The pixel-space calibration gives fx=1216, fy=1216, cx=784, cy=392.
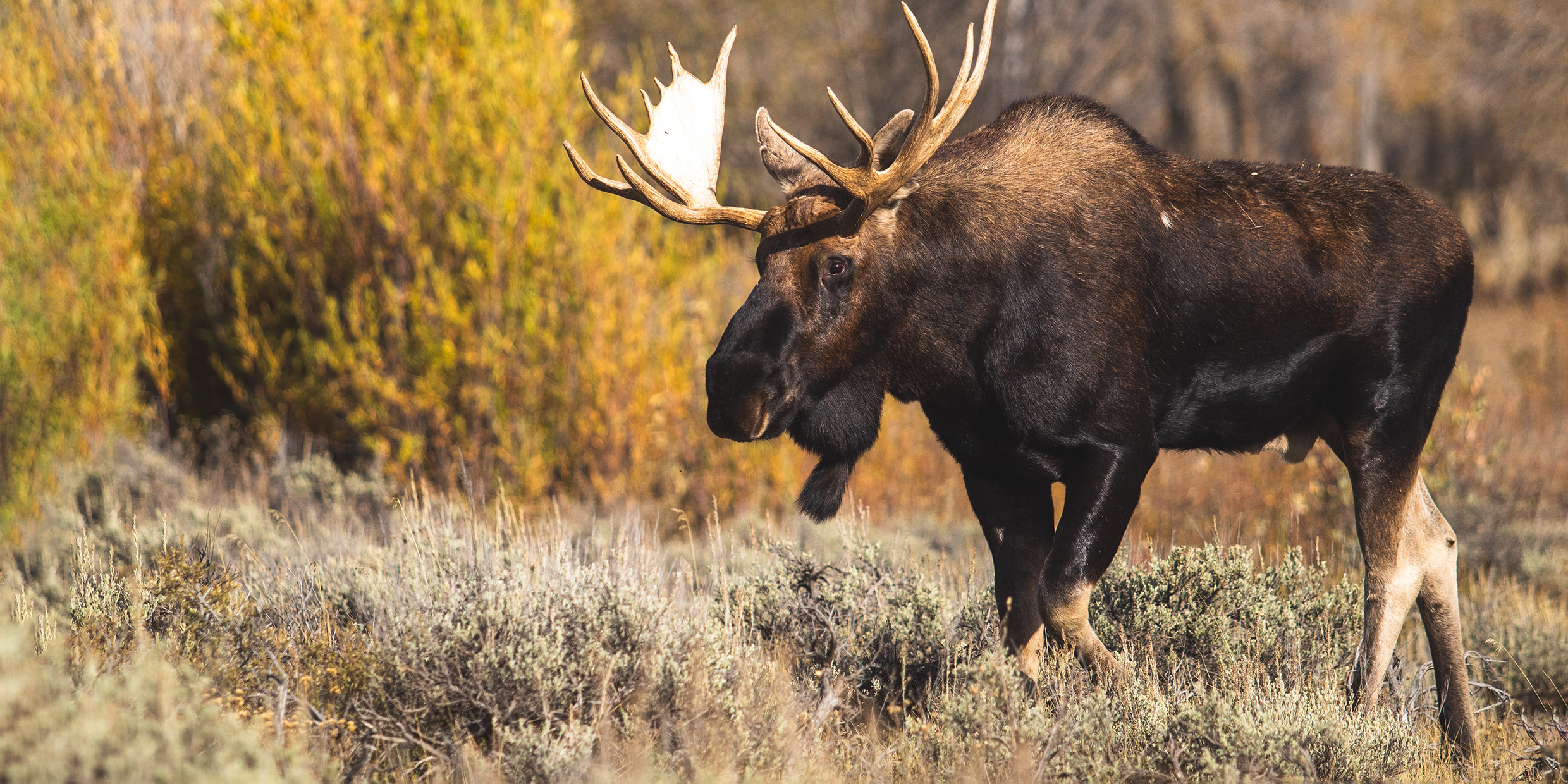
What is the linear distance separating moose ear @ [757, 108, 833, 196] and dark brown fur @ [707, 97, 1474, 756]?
0.6 inches

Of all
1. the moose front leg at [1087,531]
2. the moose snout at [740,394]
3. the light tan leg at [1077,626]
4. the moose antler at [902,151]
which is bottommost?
the light tan leg at [1077,626]

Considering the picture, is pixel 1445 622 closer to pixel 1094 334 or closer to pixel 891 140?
pixel 1094 334

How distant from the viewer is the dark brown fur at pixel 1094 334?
3758mm

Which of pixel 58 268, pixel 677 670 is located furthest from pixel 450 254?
pixel 677 670

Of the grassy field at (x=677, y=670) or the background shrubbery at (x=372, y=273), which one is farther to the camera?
the background shrubbery at (x=372, y=273)

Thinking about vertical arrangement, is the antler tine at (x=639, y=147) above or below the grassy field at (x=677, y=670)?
above

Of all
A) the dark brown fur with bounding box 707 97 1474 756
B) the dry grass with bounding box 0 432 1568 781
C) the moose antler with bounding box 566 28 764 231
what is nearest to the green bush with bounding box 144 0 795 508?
the dry grass with bounding box 0 432 1568 781

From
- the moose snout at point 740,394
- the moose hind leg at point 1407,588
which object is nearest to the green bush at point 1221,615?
the moose hind leg at point 1407,588

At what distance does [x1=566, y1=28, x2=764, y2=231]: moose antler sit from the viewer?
4.09 meters

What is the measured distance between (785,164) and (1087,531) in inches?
66.8

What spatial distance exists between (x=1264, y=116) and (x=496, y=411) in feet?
63.7

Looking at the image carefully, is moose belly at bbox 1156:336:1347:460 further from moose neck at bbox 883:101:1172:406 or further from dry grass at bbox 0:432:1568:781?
dry grass at bbox 0:432:1568:781

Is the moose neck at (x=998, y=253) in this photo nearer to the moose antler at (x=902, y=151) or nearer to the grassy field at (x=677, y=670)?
the moose antler at (x=902, y=151)

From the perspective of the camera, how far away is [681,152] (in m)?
4.42
